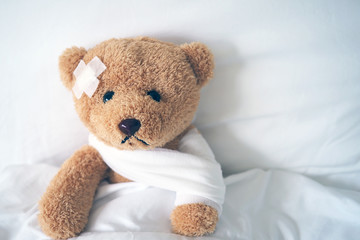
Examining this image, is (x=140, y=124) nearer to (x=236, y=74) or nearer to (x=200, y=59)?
(x=200, y=59)

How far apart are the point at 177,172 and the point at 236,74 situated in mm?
321

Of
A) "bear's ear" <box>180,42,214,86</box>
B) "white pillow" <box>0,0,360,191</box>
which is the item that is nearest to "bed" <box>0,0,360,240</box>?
"white pillow" <box>0,0,360,191</box>

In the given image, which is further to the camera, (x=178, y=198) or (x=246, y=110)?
(x=246, y=110)

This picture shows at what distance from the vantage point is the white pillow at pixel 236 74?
2.05 ft

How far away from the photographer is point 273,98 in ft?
2.19

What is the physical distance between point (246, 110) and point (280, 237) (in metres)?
0.33

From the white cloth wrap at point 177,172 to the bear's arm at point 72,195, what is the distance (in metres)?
0.06

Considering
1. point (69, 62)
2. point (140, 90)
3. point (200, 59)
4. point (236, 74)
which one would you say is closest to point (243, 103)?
point (236, 74)

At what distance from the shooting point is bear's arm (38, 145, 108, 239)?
494mm

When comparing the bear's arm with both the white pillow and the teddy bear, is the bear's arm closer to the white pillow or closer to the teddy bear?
the teddy bear

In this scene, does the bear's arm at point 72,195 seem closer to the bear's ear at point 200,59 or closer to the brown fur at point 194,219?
the brown fur at point 194,219

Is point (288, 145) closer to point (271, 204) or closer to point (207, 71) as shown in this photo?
point (271, 204)

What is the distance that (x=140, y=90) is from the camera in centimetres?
49

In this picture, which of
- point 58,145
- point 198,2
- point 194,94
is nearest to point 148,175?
point 194,94
